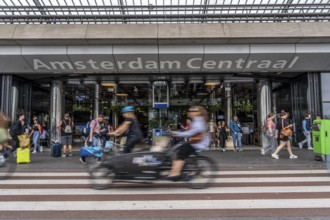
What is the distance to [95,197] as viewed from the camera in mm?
5883

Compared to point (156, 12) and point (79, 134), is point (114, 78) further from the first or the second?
point (79, 134)

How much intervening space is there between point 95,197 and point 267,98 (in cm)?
1339

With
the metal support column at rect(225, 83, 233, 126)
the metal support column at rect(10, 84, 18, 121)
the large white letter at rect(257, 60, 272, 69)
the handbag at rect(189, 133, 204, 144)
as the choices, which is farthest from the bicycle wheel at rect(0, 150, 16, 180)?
the metal support column at rect(225, 83, 233, 126)

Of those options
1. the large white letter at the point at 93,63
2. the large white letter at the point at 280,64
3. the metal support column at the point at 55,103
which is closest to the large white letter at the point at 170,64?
the large white letter at the point at 93,63

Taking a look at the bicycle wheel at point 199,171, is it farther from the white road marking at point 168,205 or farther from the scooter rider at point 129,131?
the scooter rider at point 129,131

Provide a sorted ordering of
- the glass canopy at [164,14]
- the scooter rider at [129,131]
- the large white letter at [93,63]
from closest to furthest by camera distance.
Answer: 1. the scooter rider at [129,131]
2. the glass canopy at [164,14]
3. the large white letter at [93,63]

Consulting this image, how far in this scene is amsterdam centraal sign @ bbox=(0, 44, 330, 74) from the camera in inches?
531

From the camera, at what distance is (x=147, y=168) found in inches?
242

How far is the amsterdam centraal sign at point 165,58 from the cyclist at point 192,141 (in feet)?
25.0

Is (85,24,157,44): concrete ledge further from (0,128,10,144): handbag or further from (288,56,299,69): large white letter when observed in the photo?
(288,56,299,69): large white letter

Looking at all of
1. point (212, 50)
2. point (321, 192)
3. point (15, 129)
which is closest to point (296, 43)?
point (212, 50)

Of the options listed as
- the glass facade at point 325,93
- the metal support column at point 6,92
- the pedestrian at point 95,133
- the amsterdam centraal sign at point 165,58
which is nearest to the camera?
the pedestrian at point 95,133

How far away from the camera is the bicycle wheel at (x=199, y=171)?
6430mm

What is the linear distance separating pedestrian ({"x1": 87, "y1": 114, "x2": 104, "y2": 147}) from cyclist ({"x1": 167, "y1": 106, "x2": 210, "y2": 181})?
609cm
